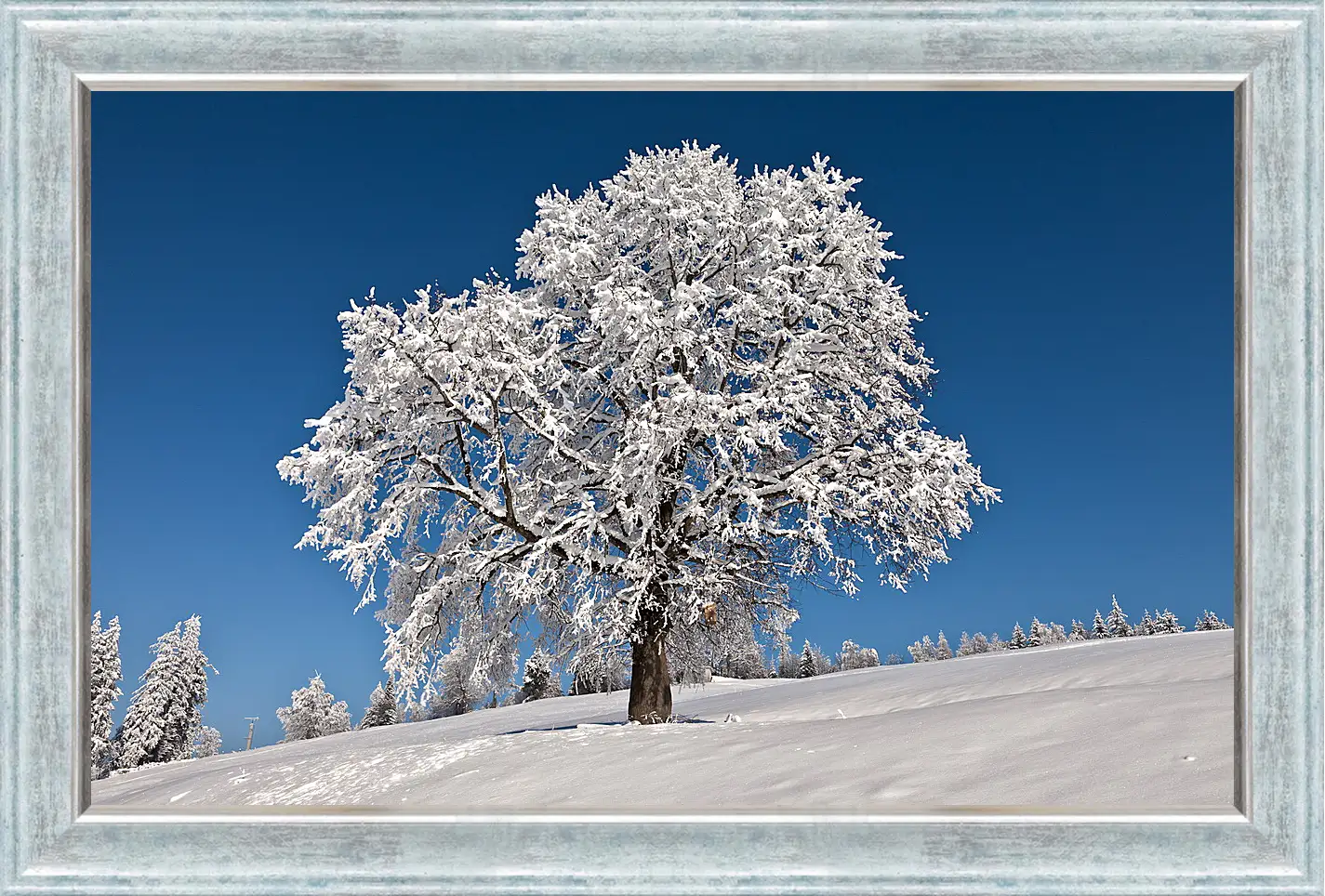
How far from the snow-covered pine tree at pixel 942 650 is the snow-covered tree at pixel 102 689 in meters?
5.13

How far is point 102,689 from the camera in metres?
4.80

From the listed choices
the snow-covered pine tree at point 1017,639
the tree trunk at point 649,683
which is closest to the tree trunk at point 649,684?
the tree trunk at point 649,683

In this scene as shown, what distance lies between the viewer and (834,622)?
8.21 meters

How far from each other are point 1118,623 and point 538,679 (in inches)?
236

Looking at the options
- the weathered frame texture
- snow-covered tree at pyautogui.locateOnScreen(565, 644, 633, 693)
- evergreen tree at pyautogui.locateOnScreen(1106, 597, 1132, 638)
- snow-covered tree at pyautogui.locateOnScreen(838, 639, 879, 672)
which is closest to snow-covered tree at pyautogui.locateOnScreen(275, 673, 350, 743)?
the weathered frame texture

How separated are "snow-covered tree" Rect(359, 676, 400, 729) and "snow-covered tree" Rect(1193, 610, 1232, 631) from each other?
6.46 metres

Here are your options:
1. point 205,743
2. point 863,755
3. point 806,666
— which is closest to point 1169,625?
point 863,755

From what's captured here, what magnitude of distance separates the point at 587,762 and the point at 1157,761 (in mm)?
3094

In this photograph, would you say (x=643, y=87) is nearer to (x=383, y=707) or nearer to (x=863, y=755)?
(x=863, y=755)

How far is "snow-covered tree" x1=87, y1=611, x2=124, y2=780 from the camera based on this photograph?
14.1 feet

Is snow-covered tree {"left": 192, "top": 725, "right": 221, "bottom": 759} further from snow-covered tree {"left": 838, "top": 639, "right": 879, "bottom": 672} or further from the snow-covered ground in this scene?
snow-covered tree {"left": 838, "top": 639, "right": 879, "bottom": 672}

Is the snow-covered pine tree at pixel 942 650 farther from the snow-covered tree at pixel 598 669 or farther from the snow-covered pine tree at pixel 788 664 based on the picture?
the snow-covered tree at pixel 598 669

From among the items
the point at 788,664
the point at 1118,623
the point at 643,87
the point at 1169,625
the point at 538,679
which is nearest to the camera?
the point at 643,87

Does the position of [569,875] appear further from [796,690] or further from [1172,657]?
[796,690]
